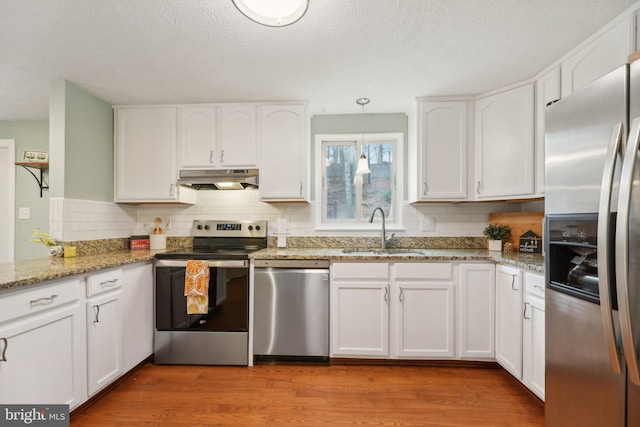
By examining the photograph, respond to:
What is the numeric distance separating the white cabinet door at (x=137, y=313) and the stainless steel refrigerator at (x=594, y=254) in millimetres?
2564

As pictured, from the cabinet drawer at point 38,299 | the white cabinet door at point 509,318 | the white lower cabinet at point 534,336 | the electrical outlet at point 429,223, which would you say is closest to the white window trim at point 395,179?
the electrical outlet at point 429,223

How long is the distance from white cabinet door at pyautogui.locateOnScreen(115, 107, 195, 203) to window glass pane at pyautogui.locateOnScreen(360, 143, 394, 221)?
6.07ft

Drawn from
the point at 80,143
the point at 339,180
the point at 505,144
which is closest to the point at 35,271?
the point at 80,143

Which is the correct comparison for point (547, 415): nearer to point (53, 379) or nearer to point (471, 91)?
point (471, 91)

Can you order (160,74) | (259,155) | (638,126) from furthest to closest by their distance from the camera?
(259,155) → (160,74) → (638,126)

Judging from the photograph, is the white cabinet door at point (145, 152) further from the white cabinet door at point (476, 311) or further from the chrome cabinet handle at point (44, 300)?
the white cabinet door at point (476, 311)

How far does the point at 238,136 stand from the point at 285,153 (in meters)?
0.47

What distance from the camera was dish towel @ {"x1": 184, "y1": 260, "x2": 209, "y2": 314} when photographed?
2301 mm

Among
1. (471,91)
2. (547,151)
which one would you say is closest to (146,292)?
(547,151)

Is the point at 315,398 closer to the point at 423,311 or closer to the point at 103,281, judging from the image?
the point at 423,311

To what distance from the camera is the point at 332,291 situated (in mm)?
2373

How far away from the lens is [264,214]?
3.05 meters

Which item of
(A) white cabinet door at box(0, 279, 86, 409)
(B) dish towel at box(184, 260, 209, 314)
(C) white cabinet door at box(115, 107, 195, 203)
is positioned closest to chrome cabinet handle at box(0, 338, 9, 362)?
(A) white cabinet door at box(0, 279, 86, 409)

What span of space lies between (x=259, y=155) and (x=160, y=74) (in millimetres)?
964
